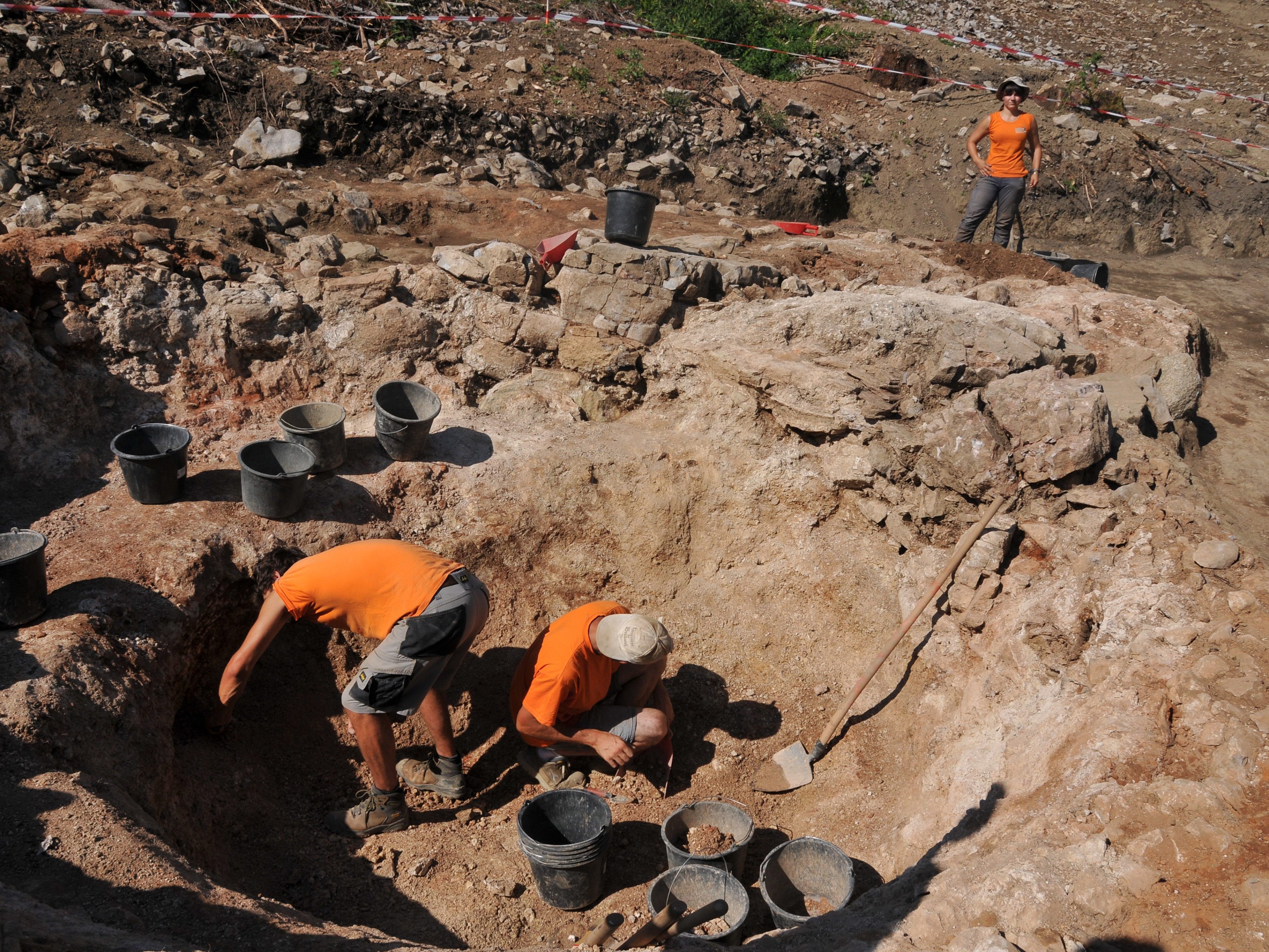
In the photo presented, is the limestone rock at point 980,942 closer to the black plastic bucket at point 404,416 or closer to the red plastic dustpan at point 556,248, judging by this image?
the black plastic bucket at point 404,416

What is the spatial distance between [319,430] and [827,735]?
312cm

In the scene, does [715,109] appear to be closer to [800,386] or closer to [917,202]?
[917,202]

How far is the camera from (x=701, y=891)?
344cm

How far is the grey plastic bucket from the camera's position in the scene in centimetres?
333

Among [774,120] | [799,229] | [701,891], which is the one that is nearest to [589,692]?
[701,891]

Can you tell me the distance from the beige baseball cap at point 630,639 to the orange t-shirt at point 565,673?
0.08m

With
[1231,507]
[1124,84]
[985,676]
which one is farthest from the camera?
[1124,84]

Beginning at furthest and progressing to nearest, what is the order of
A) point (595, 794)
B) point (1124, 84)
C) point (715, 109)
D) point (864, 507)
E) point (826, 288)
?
point (1124, 84) → point (715, 109) → point (826, 288) → point (864, 507) → point (595, 794)

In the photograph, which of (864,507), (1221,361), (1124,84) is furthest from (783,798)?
(1124,84)

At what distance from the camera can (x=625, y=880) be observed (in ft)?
11.9

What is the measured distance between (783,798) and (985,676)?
46.0 inches

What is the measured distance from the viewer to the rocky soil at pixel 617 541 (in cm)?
266

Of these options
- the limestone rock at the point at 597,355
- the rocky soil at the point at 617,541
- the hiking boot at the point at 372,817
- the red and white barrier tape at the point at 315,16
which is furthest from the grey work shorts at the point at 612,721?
the red and white barrier tape at the point at 315,16

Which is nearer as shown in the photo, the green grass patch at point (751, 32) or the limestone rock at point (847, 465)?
the limestone rock at point (847, 465)
